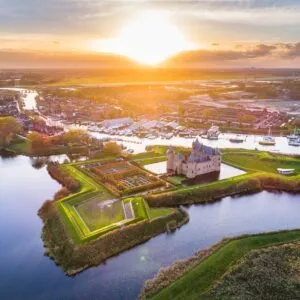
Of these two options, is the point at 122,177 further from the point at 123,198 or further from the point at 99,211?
the point at 99,211

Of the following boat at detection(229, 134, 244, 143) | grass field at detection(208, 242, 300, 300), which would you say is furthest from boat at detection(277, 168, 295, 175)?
grass field at detection(208, 242, 300, 300)

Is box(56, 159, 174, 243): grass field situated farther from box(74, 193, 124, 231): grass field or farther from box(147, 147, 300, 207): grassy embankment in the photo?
box(147, 147, 300, 207): grassy embankment

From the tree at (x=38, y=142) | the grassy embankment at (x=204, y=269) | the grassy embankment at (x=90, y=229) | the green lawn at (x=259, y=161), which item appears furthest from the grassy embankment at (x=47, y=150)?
the grassy embankment at (x=204, y=269)

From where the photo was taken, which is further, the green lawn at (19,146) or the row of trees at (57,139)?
the green lawn at (19,146)

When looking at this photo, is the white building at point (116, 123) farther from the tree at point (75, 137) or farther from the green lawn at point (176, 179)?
the green lawn at point (176, 179)

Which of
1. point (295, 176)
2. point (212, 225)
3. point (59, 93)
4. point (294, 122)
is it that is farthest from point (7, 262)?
point (59, 93)

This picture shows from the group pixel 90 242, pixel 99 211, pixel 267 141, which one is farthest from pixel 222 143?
pixel 90 242
